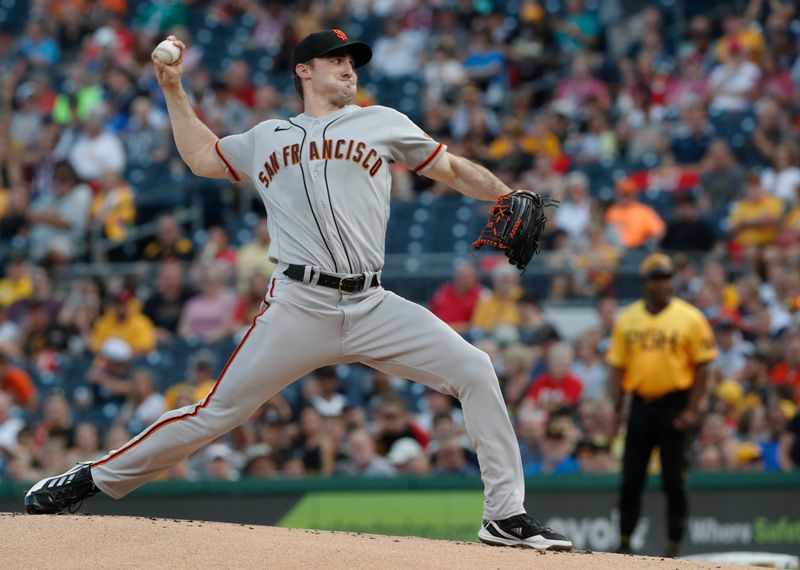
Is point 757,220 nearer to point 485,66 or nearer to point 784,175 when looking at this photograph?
point 784,175

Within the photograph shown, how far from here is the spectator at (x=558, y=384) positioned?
35.3 ft

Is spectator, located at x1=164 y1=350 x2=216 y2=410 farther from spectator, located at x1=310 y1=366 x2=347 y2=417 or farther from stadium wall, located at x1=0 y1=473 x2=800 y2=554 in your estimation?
stadium wall, located at x1=0 y1=473 x2=800 y2=554

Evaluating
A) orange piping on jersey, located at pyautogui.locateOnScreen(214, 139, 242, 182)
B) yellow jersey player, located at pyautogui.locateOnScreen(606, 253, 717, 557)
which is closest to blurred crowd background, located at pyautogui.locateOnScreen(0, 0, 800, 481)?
yellow jersey player, located at pyautogui.locateOnScreen(606, 253, 717, 557)

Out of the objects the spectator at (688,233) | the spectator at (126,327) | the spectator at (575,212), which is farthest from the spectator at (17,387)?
the spectator at (688,233)

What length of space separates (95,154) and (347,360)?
9.72 metres

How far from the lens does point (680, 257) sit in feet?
38.2

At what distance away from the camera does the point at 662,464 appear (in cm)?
872

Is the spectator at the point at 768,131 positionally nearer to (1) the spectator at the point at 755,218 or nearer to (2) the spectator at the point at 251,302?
(1) the spectator at the point at 755,218

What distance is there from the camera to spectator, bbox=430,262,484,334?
38.9 feet

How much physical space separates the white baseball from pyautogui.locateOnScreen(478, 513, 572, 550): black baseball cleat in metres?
2.30

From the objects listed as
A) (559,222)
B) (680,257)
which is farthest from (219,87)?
(680,257)

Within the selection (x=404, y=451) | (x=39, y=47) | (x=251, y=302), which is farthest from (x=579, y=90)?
(x=39, y=47)

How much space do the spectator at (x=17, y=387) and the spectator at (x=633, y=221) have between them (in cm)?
510

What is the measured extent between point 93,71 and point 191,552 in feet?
39.8
